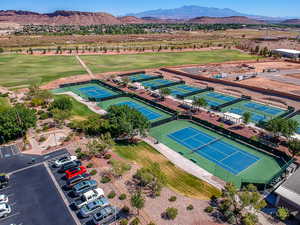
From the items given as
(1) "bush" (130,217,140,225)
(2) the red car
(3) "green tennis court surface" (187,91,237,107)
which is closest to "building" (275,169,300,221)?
(1) "bush" (130,217,140,225)

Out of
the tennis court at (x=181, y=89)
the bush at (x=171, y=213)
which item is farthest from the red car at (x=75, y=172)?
the tennis court at (x=181, y=89)

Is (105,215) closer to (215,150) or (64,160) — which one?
(64,160)

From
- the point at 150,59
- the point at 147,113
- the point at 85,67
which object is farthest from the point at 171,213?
the point at 150,59

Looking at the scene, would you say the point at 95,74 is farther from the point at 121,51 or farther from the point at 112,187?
the point at 112,187

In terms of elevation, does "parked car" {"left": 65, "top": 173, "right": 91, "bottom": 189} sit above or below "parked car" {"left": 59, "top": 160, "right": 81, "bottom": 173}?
below

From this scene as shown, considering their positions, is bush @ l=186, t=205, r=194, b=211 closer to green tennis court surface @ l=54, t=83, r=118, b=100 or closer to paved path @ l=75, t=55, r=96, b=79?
green tennis court surface @ l=54, t=83, r=118, b=100

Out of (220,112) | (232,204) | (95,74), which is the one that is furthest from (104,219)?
(95,74)
